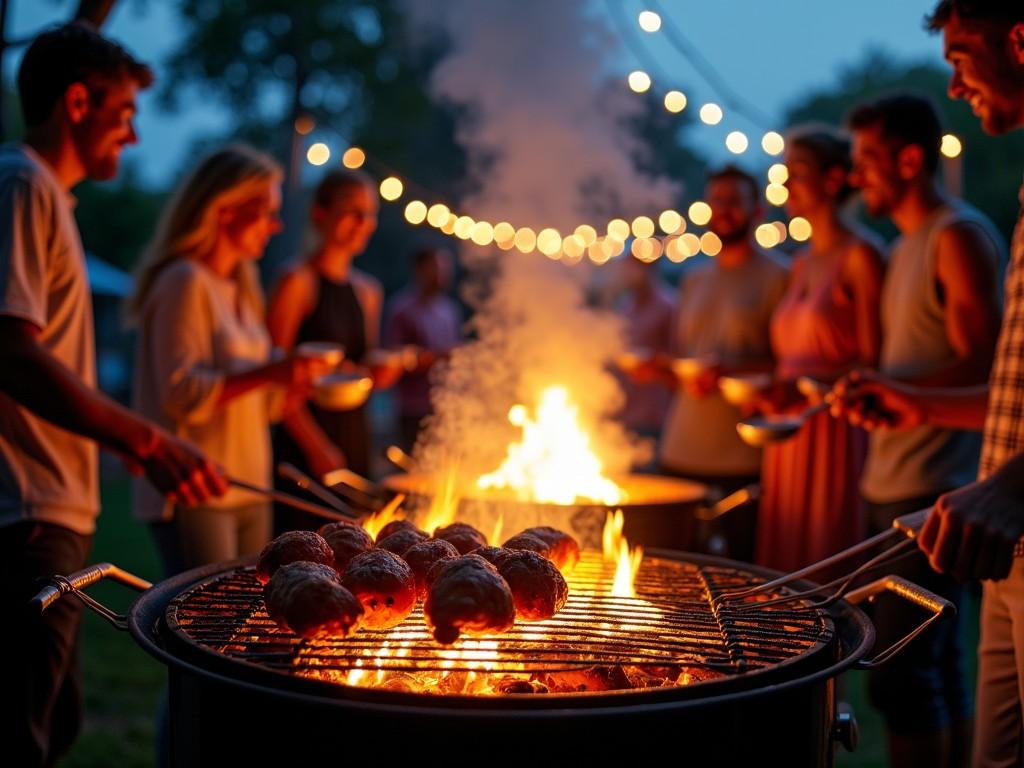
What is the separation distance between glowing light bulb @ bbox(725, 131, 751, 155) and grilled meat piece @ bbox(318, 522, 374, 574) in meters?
4.40

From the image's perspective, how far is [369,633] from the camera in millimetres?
2045

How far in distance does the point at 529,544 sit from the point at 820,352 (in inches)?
105

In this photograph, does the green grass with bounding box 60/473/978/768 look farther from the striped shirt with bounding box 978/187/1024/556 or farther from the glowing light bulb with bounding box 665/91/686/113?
the glowing light bulb with bounding box 665/91/686/113

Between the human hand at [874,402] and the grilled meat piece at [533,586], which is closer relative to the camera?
the grilled meat piece at [533,586]

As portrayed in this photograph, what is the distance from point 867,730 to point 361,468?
3.15 m

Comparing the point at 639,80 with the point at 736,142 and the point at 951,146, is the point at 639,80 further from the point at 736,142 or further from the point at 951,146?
the point at 951,146

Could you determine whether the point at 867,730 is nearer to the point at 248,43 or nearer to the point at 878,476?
the point at 878,476

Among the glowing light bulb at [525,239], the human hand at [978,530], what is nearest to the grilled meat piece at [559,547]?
the human hand at [978,530]

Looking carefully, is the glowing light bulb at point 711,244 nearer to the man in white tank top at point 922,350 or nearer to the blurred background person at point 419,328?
the man in white tank top at point 922,350

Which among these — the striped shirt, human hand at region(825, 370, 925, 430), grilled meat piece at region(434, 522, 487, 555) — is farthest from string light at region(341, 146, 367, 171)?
the striped shirt

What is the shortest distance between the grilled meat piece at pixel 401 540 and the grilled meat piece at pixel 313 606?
38 centimetres

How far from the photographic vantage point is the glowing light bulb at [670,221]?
244 inches

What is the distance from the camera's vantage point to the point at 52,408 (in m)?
2.52

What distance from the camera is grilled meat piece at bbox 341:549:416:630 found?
193 cm
